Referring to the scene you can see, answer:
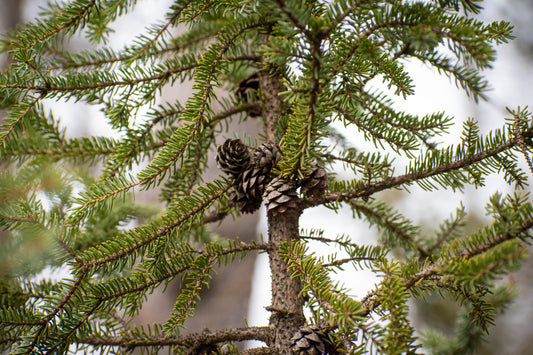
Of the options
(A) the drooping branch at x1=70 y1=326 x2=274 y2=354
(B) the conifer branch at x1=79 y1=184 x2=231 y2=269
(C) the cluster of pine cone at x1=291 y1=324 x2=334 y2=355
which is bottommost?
(C) the cluster of pine cone at x1=291 y1=324 x2=334 y2=355

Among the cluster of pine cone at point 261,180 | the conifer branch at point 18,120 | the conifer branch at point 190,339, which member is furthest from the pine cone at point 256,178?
the conifer branch at point 18,120

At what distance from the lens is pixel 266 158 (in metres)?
0.62

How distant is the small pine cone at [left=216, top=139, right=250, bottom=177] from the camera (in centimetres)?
65

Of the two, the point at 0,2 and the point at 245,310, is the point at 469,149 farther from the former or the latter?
the point at 0,2

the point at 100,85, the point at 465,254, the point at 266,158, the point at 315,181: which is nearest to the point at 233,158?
the point at 266,158

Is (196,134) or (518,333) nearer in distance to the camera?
(196,134)

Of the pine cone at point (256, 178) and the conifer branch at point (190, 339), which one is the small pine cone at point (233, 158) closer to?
the pine cone at point (256, 178)

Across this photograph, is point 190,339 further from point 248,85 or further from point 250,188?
point 248,85

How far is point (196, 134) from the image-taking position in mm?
575

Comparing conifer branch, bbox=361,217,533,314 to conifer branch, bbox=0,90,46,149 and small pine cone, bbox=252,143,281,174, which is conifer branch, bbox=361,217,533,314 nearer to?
small pine cone, bbox=252,143,281,174

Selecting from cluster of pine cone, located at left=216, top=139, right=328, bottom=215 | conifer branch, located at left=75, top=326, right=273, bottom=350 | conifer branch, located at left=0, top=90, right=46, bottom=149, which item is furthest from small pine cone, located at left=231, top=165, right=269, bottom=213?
conifer branch, located at left=0, top=90, right=46, bottom=149

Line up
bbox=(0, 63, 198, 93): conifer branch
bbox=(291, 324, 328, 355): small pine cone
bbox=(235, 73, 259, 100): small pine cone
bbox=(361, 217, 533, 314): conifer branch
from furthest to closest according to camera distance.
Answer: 1. bbox=(235, 73, 259, 100): small pine cone
2. bbox=(0, 63, 198, 93): conifer branch
3. bbox=(291, 324, 328, 355): small pine cone
4. bbox=(361, 217, 533, 314): conifer branch

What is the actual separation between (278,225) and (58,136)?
0.57 meters

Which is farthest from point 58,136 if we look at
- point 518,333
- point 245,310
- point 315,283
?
point 518,333
